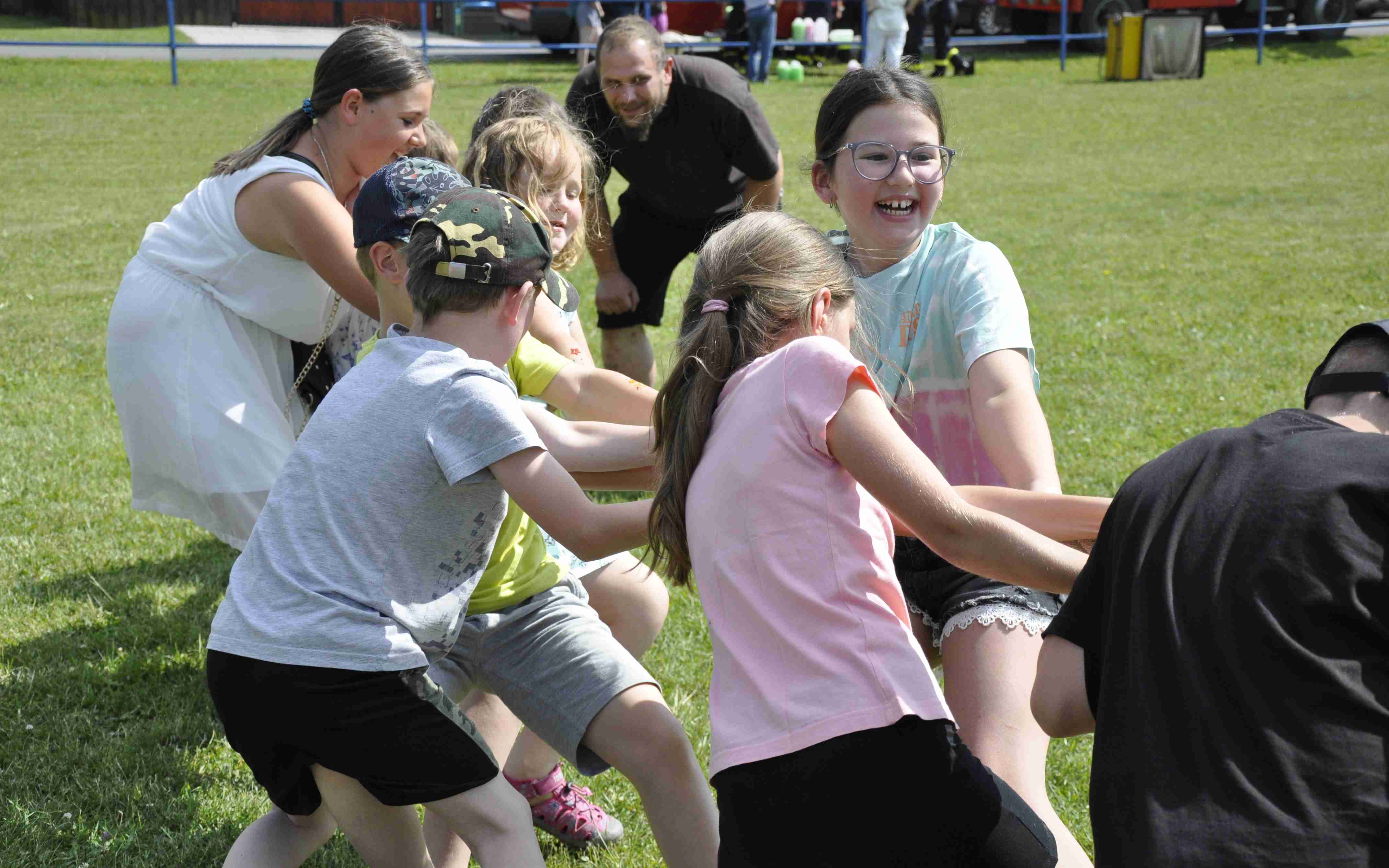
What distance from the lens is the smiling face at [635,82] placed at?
5.40 m

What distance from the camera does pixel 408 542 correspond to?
7.07 ft

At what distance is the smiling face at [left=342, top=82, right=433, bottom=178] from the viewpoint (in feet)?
11.1

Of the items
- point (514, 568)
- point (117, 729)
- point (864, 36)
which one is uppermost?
point (864, 36)

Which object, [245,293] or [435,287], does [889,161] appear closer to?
[435,287]

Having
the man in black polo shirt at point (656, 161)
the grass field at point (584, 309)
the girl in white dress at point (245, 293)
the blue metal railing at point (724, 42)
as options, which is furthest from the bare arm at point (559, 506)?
the blue metal railing at point (724, 42)

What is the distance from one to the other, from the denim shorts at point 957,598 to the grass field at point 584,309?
0.79 metres

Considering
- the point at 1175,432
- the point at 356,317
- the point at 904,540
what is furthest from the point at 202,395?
the point at 1175,432

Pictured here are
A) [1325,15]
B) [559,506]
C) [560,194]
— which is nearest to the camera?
[559,506]

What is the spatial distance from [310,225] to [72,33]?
24.8 metres

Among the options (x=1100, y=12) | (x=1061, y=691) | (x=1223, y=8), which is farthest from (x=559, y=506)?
(x=1223, y=8)

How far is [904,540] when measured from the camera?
2701 mm

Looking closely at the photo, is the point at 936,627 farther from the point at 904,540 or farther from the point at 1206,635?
the point at 1206,635

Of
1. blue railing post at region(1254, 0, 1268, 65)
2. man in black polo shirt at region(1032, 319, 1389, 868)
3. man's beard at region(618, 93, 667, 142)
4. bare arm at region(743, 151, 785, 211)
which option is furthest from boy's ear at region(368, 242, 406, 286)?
blue railing post at region(1254, 0, 1268, 65)

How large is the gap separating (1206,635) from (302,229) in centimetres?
250
